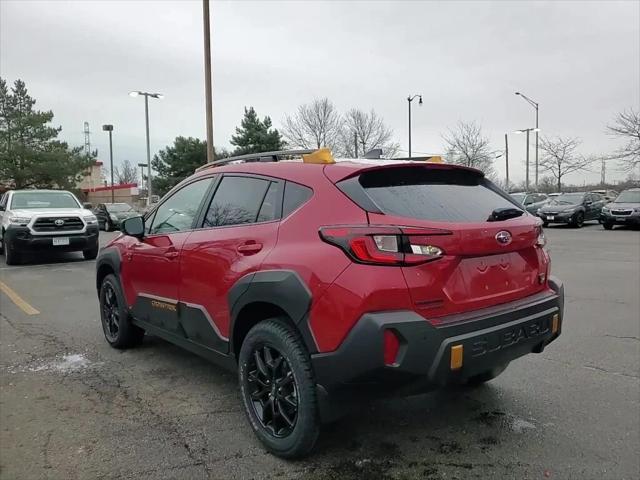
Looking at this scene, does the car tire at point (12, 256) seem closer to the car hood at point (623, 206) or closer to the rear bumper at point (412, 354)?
the rear bumper at point (412, 354)

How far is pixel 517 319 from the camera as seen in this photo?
2.90 metres

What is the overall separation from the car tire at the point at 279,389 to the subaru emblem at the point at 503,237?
1.23 meters

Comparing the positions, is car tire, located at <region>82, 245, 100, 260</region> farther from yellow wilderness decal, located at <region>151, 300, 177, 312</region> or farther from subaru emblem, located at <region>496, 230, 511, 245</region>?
subaru emblem, located at <region>496, 230, 511, 245</region>

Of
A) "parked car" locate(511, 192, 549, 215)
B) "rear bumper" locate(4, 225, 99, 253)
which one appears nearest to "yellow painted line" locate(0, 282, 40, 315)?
"rear bumper" locate(4, 225, 99, 253)

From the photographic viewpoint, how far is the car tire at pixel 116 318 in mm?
4844

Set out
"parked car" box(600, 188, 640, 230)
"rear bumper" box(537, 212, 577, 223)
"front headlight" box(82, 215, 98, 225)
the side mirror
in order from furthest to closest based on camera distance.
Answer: "rear bumper" box(537, 212, 577, 223), "parked car" box(600, 188, 640, 230), "front headlight" box(82, 215, 98, 225), the side mirror

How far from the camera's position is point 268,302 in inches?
114

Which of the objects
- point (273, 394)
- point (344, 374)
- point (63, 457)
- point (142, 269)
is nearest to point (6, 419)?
point (63, 457)

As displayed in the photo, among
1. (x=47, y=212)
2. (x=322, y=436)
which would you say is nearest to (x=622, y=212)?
(x=47, y=212)

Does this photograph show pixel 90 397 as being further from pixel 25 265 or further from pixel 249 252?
pixel 25 265

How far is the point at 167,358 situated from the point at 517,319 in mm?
3204

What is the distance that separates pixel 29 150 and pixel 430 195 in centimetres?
4237

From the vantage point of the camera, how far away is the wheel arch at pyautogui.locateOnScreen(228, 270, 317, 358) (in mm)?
2715

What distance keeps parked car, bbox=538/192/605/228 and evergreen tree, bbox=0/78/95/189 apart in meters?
34.0
